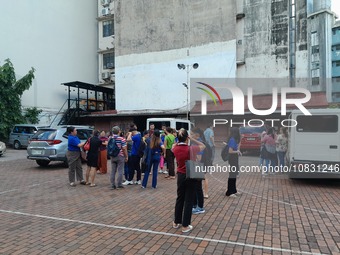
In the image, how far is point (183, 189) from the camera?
15.6ft

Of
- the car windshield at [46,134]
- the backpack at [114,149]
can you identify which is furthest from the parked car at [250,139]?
the backpack at [114,149]

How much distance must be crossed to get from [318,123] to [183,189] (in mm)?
5448

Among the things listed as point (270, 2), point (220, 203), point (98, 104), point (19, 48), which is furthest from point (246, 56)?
point (220, 203)

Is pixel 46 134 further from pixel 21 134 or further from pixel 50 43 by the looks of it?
pixel 50 43

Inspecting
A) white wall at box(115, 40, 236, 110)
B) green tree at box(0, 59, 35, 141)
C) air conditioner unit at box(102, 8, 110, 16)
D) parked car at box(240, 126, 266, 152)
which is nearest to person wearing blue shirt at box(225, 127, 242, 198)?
parked car at box(240, 126, 266, 152)

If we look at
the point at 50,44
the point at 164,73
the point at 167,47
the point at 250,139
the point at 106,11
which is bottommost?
the point at 250,139

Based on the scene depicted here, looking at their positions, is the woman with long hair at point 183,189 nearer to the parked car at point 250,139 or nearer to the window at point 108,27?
the parked car at point 250,139

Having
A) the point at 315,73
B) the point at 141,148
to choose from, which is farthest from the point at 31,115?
the point at 315,73

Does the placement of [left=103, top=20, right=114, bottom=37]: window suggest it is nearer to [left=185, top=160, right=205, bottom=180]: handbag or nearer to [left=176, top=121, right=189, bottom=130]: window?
[left=176, top=121, right=189, bottom=130]: window

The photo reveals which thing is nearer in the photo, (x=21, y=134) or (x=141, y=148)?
(x=141, y=148)

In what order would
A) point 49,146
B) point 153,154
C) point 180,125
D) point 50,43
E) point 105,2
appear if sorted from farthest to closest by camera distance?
point 105,2, point 50,43, point 180,125, point 49,146, point 153,154

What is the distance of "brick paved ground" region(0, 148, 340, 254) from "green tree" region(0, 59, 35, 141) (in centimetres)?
1559

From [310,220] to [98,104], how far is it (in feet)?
Result: 93.3

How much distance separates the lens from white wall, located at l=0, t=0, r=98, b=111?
2503cm
